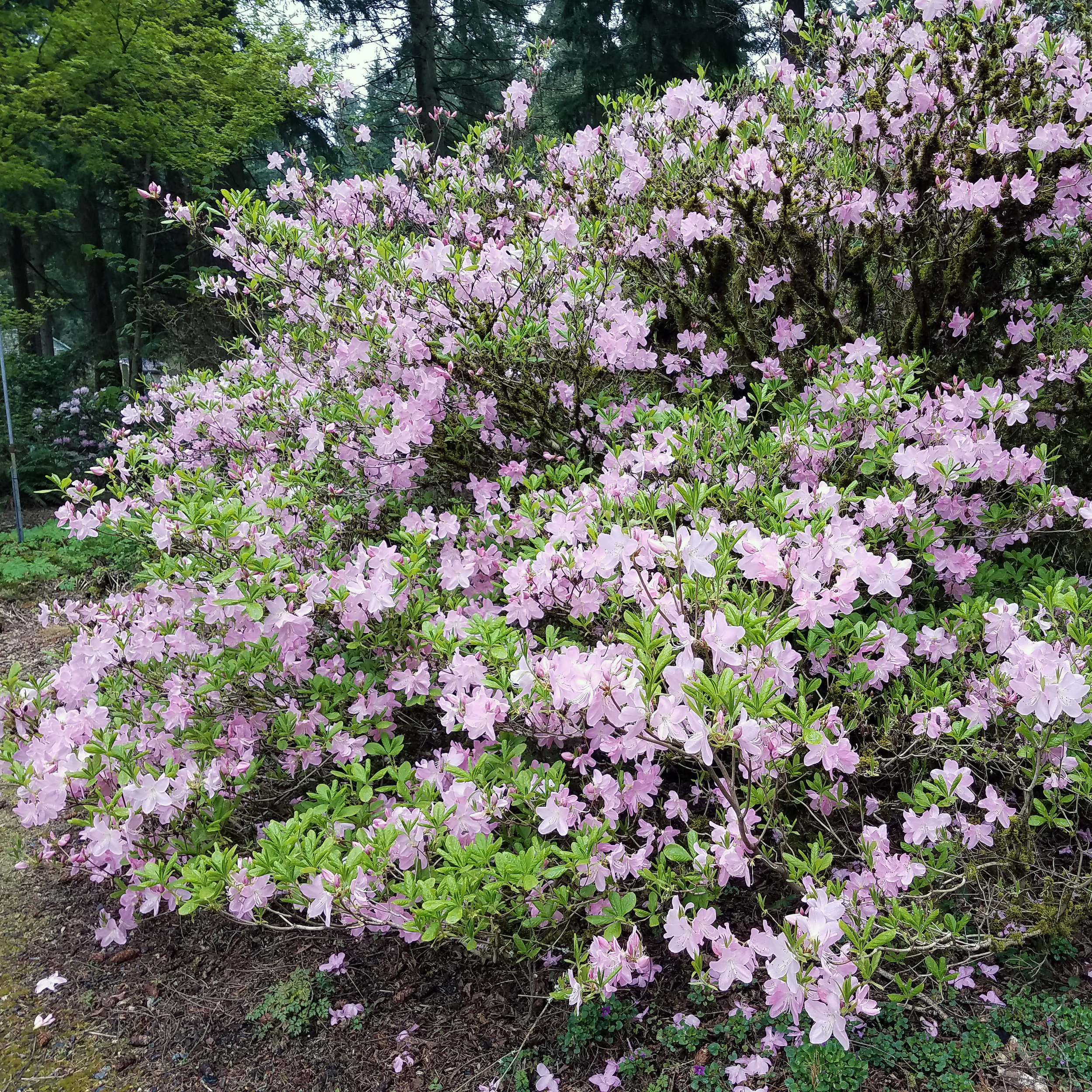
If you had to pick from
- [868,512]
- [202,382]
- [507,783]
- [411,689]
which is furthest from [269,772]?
[202,382]

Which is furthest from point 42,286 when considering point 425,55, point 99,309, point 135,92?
point 425,55

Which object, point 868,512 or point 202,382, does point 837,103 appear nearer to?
point 868,512

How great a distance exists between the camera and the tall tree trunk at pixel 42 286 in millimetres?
12516

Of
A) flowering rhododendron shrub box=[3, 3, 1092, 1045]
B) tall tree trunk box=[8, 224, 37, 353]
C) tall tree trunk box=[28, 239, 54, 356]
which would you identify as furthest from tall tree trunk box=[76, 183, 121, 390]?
flowering rhododendron shrub box=[3, 3, 1092, 1045]

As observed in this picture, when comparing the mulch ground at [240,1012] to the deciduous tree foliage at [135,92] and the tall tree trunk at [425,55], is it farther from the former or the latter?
the tall tree trunk at [425,55]

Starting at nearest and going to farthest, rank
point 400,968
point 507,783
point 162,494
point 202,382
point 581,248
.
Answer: point 507,783
point 400,968
point 162,494
point 581,248
point 202,382

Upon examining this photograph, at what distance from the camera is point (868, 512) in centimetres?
200

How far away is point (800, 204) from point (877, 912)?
239 centimetres

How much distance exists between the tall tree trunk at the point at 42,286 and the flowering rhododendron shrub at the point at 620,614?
11822mm

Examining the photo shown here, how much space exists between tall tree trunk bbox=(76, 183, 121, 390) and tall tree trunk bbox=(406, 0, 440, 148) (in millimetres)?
5234

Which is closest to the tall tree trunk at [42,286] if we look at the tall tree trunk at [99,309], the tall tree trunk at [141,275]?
the tall tree trunk at [99,309]

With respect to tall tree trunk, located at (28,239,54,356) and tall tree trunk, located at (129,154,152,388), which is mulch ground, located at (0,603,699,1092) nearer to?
tall tree trunk, located at (129,154,152,388)

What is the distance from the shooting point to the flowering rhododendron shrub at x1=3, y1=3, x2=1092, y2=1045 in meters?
1.60

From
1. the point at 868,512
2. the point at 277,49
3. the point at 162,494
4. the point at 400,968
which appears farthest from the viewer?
the point at 277,49
